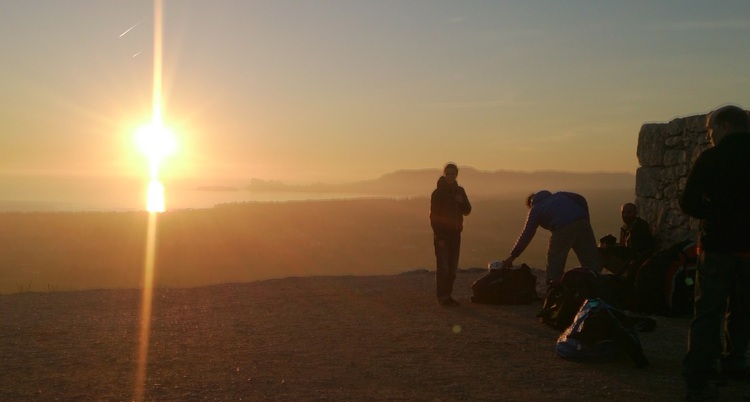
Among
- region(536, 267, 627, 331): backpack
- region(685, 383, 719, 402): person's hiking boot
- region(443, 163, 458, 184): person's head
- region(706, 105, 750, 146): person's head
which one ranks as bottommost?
region(685, 383, 719, 402): person's hiking boot

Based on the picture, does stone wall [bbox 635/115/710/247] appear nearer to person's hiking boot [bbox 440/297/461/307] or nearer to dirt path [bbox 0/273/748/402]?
dirt path [bbox 0/273/748/402]

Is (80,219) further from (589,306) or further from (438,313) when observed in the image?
(589,306)

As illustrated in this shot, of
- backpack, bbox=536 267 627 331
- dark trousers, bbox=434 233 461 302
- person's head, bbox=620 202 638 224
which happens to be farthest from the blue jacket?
person's head, bbox=620 202 638 224

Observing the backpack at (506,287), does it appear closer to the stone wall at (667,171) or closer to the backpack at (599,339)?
the stone wall at (667,171)

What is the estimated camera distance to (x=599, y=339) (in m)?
6.90

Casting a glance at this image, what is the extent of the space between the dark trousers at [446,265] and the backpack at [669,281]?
244 cm

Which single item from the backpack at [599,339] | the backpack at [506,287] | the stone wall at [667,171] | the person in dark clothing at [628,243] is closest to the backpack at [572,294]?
the backpack at [599,339]

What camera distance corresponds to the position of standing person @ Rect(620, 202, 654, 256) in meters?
11.1

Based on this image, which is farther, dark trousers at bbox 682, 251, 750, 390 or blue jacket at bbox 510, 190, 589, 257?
blue jacket at bbox 510, 190, 589, 257

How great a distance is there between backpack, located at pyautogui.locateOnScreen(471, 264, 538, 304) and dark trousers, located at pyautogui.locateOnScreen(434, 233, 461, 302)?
0.43m

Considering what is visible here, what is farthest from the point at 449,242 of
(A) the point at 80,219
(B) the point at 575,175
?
(B) the point at 575,175

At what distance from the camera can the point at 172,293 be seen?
1187 centimetres

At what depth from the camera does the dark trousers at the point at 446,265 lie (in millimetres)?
10383

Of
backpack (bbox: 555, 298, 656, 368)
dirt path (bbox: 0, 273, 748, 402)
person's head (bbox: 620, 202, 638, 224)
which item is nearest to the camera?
dirt path (bbox: 0, 273, 748, 402)
